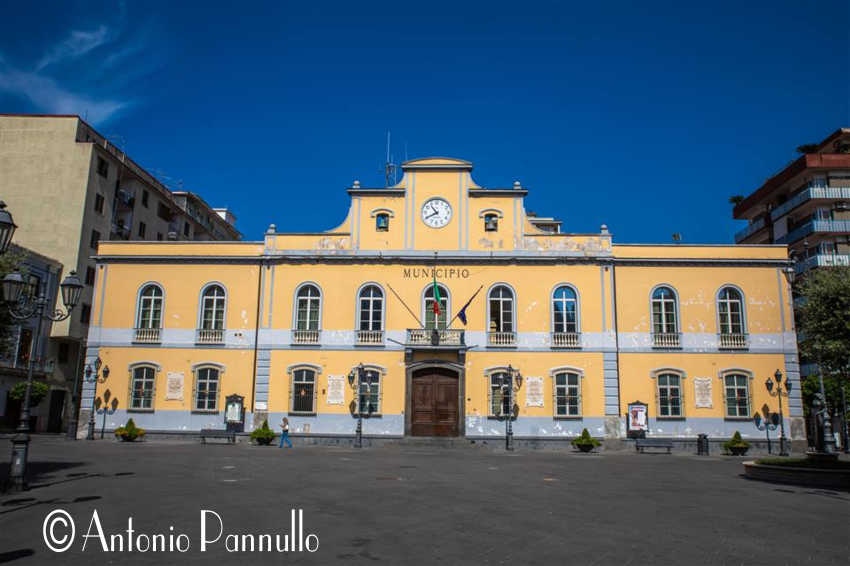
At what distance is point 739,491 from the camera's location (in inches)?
600

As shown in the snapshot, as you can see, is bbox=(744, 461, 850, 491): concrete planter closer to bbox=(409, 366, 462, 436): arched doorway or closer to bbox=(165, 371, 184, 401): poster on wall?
→ bbox=(409, 366, 462, 436): arched doorway

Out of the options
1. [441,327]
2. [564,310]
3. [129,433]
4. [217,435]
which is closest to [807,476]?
[564,310]

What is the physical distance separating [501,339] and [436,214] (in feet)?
23.3

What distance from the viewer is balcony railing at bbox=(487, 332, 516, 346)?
30.8m

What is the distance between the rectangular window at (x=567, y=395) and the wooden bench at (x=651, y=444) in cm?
297

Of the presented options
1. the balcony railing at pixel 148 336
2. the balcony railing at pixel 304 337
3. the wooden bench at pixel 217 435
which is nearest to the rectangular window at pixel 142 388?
the balcony railing at pixel 148 336

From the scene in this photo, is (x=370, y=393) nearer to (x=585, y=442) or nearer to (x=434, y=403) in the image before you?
(x=434, y=403)

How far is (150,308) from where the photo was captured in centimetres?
3225

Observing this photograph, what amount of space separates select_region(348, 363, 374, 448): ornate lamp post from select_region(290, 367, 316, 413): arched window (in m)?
1.89

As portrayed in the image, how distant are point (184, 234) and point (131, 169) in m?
9.40

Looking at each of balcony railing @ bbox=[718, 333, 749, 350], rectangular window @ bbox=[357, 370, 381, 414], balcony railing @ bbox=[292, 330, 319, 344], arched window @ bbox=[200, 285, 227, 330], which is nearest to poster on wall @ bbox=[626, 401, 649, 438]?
balcony railing @ bbox=[718, 333, 749, 350]

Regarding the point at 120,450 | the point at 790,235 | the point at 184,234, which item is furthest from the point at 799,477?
the point at 184,234

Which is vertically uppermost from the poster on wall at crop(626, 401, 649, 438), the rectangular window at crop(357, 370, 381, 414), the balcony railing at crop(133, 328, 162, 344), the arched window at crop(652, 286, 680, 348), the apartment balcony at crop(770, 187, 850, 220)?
the apartment balcony at crop(770, 187, 850, 220)

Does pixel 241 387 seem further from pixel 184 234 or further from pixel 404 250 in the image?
pixel 184 234
